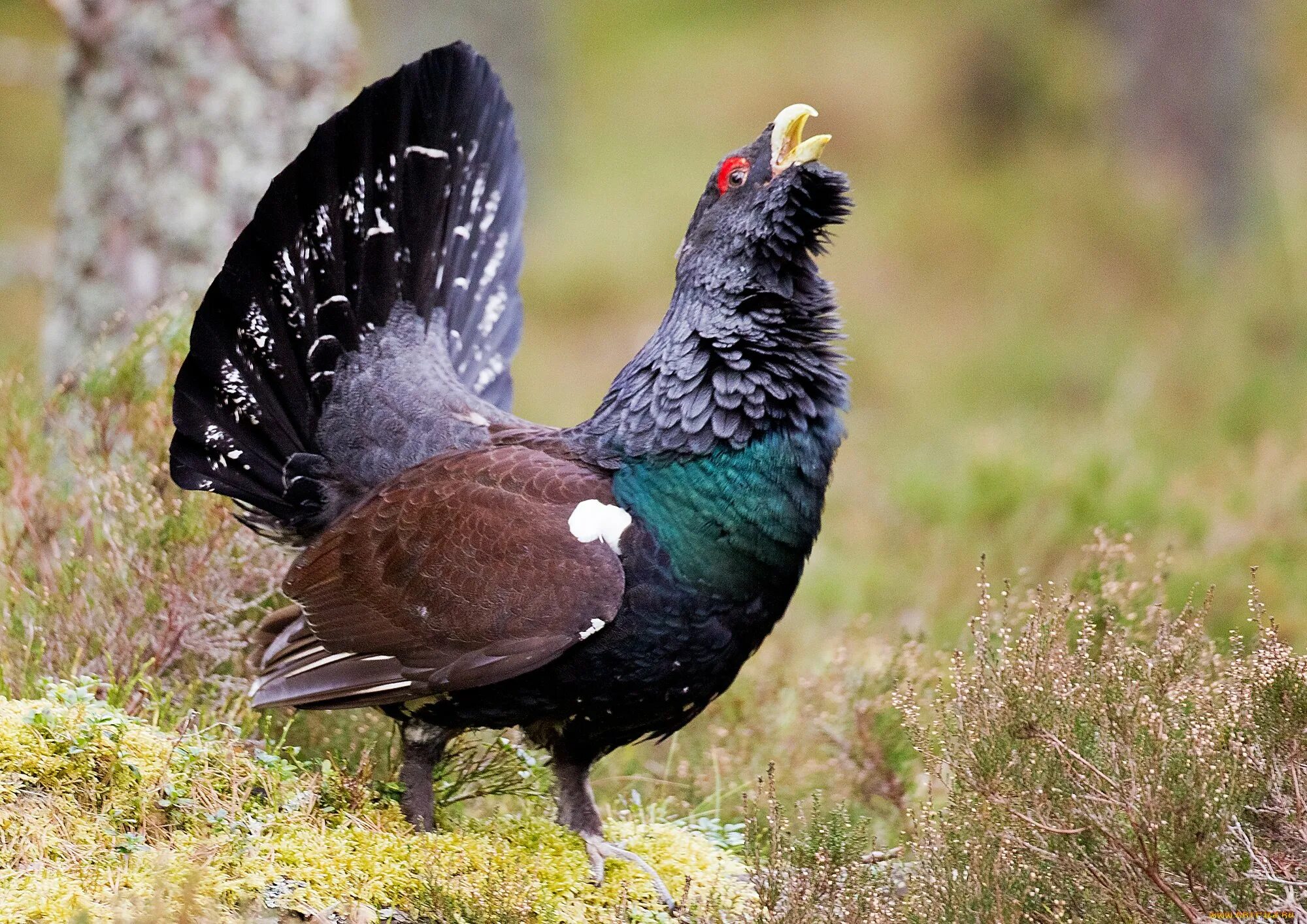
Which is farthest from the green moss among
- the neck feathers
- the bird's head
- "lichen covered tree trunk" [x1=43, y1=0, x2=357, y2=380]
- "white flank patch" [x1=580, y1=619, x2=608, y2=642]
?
"lichen covered tree trunk" [x1=43, y1=0, x2=357, y2=380]

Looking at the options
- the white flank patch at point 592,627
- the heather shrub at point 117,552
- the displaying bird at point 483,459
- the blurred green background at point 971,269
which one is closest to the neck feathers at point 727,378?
the displaying bird at point 483,459

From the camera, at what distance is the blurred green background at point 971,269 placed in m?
5.86

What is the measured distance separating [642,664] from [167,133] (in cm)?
314

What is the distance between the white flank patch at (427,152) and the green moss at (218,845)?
1.80 meters

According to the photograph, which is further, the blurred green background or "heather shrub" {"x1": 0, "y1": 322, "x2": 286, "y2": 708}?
the blurred green background

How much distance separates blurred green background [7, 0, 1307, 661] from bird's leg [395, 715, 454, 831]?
167 centimetres

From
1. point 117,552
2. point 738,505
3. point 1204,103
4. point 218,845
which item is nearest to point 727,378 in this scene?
point 738,505

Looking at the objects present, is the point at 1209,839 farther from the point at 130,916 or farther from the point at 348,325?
the point at 348,325

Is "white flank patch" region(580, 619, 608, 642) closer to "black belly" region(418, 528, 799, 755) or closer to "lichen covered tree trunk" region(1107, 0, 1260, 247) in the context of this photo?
"black belly" region(418, 528, 799, 755)

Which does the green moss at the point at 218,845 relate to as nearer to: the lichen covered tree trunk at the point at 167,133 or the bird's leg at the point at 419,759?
the bird's leg at the point at 419,759

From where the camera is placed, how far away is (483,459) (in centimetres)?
355

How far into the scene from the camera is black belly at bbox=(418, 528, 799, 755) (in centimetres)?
319

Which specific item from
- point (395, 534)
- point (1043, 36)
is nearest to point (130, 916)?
point (395, 534)

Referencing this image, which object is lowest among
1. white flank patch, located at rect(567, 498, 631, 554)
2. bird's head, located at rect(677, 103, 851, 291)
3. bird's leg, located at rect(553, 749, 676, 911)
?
bird's leg, located at rect(553, 749, 676, 911)
